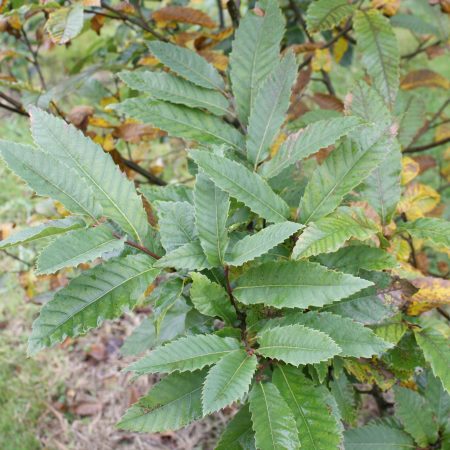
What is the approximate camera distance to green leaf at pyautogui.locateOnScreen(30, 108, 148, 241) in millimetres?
882

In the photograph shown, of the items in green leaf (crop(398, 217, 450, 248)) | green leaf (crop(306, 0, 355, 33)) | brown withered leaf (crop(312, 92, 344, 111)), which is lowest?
brown withered leaf (crop(312, 92, 344, 111))

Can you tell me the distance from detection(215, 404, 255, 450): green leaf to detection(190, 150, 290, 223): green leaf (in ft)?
1.25

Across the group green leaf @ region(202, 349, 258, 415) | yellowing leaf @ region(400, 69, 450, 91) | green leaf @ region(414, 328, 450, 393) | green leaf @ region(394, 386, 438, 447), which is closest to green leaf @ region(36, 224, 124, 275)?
green leaf @ region(202, 349, 258, 415)

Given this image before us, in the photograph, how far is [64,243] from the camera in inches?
31.2

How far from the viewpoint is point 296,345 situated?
796 millimetres

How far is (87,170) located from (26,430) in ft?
6.42

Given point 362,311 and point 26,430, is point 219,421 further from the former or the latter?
point 362,311

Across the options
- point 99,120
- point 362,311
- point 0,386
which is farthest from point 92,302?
point 0,386

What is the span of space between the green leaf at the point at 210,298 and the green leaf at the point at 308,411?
14 centimetres

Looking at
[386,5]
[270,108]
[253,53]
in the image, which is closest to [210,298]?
[270,108]

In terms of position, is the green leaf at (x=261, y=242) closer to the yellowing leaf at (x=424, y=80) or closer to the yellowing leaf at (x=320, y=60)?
the yellowing leaf at (x=320, y=60)

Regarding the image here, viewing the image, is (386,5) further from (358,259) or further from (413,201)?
(358,259)

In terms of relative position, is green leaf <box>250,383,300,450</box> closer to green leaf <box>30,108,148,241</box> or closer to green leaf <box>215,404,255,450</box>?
green leaf <box>215,404,255,450</box>

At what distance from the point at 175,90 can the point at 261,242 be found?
0.47 m
